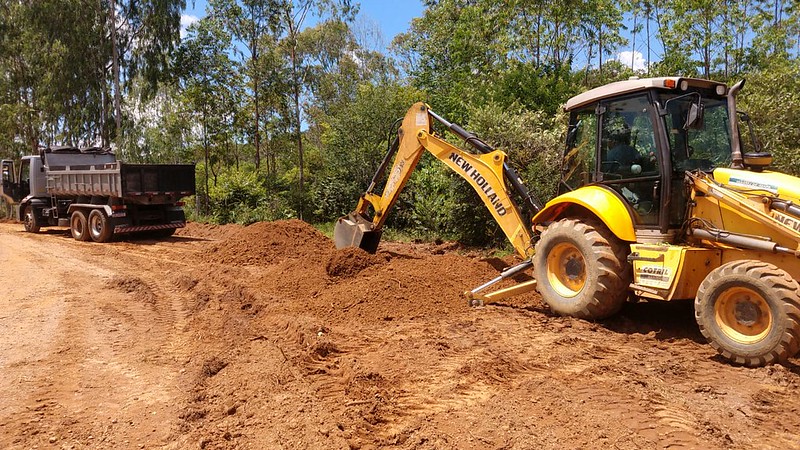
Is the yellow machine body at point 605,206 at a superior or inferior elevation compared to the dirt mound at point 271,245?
superior

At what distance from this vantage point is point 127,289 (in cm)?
860

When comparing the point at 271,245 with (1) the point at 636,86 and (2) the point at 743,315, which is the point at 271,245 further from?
(2) the point at 743,315

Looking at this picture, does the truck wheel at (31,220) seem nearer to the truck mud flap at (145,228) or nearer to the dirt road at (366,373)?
the truck mud flap at (145,228)

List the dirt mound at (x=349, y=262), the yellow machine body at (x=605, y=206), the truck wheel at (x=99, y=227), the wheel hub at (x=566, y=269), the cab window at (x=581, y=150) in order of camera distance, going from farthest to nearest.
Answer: the truck wheel at (x=99, y=227) → the dirt mound at (x=349, y=262) → the cab window at (x=581, y=150) → the wheel hub at (x=566, y=269) → the yellow machine body at (x=605, y=206)

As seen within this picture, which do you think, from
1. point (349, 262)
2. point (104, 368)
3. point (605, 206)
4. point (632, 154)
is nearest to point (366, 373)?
point (104, 368)

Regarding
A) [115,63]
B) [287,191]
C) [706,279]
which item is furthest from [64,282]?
[115,63]

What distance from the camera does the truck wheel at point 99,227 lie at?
14625mm

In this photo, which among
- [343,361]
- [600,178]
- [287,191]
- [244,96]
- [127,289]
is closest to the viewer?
[343,361]

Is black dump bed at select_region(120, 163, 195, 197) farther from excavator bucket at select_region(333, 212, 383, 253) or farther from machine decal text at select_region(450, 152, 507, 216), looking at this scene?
machine decal text at select_region(450, 152, 507, 216)

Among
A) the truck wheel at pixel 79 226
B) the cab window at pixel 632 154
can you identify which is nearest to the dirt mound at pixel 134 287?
the cab window at pixel 632 154

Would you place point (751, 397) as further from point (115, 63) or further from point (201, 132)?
point (115, 63)

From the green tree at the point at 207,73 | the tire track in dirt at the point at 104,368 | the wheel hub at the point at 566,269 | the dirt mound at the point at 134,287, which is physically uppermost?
the green tree at the point at 207,73

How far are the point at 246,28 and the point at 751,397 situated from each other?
74.4 feet

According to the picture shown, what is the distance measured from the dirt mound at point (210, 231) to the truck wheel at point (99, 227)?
2394 mm
